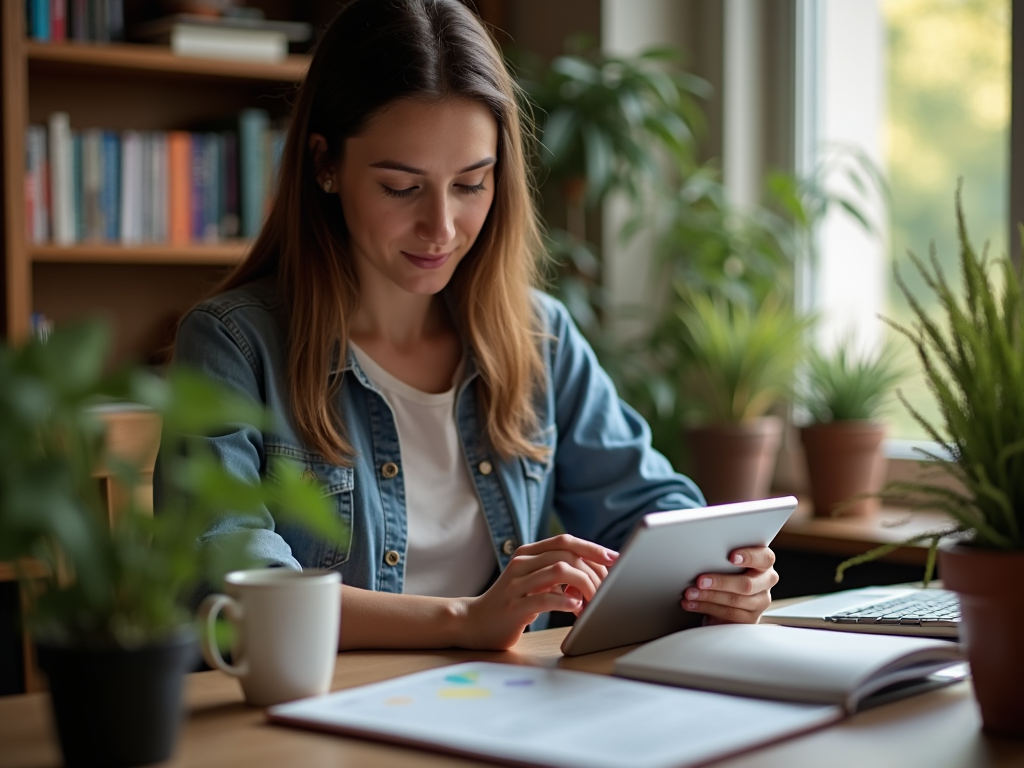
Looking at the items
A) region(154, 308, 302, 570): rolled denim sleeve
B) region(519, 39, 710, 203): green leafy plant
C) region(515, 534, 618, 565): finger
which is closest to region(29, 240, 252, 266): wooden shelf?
region(519, 39, 710, 203): green leafy plant

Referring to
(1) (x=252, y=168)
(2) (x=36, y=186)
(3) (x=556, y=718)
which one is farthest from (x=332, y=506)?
(1) (x=252, y=168)

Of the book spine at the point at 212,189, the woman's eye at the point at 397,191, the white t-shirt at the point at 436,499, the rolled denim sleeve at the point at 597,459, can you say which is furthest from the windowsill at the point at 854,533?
the book spine at the point at 212,189

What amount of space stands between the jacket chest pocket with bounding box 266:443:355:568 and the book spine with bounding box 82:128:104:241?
4.43 feet

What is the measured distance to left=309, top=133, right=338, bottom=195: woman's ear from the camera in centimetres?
173

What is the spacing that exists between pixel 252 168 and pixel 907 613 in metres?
1.98

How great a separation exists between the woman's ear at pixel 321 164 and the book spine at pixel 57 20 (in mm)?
1193

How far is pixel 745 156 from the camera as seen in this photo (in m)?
2.88

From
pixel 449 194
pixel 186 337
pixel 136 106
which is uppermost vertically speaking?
pixel 136 106

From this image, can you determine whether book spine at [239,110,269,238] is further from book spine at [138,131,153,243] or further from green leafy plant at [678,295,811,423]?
green leafy plant at [678,295,811,423]

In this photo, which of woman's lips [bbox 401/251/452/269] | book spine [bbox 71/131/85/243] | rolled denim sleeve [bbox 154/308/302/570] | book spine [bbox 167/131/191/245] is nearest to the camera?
rolled denim sleeve [bbox 154/308/302/570]

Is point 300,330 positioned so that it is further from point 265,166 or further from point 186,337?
point 265,166

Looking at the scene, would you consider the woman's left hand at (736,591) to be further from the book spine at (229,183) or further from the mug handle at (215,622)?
the book spine at (229,183)

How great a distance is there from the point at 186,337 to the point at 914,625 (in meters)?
0.92

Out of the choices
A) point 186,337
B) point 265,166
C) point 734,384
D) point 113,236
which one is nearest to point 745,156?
point 734,384
